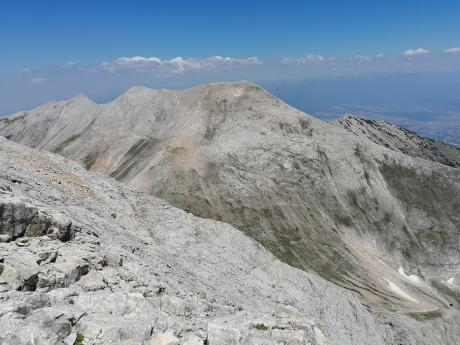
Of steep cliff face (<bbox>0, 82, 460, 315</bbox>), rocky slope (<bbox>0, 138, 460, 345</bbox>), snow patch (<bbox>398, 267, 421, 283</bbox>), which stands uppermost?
rocky slope (<bbox>0, 138, 460, 345</bbox>)

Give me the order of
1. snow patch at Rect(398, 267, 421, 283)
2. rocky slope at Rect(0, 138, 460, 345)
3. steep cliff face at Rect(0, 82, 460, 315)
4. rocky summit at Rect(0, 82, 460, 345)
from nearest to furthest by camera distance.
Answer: rocky slope at Rect(0, 138, 460, 345) < rocky summit at Rect(0, 82, 460, 345) < steep cliff face at Rect(0, 82, 460, 315) < snow patch at Rect(398, 267, 421, 283)

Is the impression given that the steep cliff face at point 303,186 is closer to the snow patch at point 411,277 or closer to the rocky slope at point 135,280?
the snow patch at point 411,277

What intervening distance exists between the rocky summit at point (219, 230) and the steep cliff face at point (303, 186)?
0.34 m

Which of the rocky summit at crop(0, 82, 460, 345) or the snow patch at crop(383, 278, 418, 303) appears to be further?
the snow patch at crop(383, 278, 418, 303)

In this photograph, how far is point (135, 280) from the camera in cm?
2612

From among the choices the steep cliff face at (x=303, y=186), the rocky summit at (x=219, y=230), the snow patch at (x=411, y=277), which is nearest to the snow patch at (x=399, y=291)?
the steep cliff face at (x=303, y=186)

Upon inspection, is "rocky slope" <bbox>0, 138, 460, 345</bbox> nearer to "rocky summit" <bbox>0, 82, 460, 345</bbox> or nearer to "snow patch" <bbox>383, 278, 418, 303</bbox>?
"rocky summit" <bbox>0, 82, 460, 345</bbox>

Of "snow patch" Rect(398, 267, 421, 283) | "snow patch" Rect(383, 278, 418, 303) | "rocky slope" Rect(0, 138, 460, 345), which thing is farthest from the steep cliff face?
"rocky slope" Rect(0, 138, 460, 345)

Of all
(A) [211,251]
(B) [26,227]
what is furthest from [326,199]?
(B) [26,227]

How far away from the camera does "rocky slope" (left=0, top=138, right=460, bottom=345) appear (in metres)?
18.4

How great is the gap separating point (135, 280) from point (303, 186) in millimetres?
79417

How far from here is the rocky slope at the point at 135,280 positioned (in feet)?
60.5

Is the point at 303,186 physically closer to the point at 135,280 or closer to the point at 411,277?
the point at 411,277

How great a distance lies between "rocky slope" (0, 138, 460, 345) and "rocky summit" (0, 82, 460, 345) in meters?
0.12
